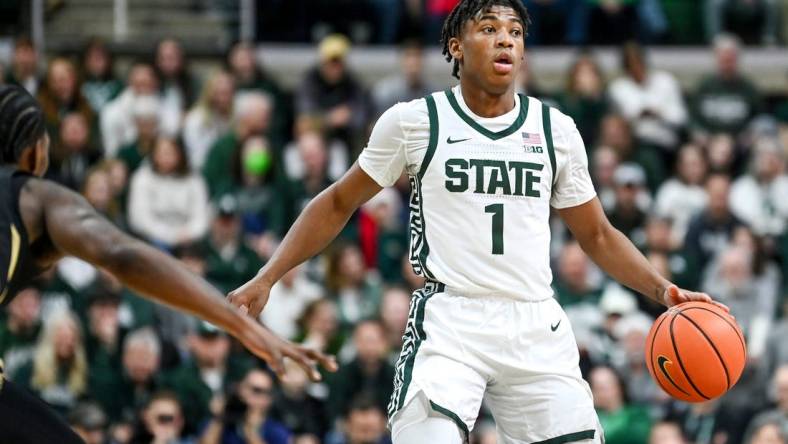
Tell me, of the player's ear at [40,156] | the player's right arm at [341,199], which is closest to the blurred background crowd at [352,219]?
the player's right arm at [341,199]

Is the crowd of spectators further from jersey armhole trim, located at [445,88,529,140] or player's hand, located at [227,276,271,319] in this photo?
player's hand, located at [227,276,271,319]

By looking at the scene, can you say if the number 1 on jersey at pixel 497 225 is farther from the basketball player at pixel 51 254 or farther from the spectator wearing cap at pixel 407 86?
the spectator wearing cap at pixel 407 86

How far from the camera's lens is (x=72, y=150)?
14.4 m

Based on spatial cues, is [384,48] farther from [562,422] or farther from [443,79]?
[562,422]

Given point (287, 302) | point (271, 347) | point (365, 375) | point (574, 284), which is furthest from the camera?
point (287, 302)

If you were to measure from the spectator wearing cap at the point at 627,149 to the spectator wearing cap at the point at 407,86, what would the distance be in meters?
1.87

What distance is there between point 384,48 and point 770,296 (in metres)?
6.05

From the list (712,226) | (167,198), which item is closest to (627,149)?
(712,226)

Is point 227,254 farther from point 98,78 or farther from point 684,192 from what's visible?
point 684,192

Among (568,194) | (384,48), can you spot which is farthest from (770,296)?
(568,194)

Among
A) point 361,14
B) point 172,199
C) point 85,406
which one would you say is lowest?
point 85,406

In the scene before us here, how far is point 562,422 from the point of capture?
258 inches

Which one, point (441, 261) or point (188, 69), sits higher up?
point (441, 261)

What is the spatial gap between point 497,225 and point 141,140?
8556mm
